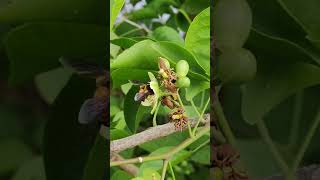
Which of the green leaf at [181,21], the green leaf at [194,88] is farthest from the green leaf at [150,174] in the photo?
the green leaf at [181,21]

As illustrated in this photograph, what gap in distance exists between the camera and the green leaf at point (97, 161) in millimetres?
887

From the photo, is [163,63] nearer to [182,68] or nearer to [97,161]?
[182,68]

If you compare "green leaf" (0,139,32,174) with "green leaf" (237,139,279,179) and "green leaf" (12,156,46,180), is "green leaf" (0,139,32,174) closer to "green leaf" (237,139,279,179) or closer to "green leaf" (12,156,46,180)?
"green leaf" (12,156,46,180)

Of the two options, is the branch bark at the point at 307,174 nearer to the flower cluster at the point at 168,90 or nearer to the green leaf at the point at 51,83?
the flower cluster at the point at 168,90

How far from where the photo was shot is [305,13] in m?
0.86

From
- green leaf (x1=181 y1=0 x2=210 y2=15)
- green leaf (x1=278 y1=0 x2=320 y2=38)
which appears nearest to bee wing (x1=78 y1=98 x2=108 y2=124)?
green leaf (x1=181 y1=0 x2=210 y2=15)

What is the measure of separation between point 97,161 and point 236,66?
25 cm

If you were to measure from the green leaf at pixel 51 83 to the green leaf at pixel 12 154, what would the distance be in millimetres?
76

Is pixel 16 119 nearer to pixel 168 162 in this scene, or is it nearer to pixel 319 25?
pixel 168 162

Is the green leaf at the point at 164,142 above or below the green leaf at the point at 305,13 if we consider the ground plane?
below

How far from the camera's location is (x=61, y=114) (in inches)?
34.2

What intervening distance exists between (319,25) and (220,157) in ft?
0.81

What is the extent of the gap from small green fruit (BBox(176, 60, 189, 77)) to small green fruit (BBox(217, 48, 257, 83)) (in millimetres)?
47

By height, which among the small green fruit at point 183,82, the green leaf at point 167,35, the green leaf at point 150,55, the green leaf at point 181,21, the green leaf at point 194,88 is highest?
the green leaf at point 181,21
